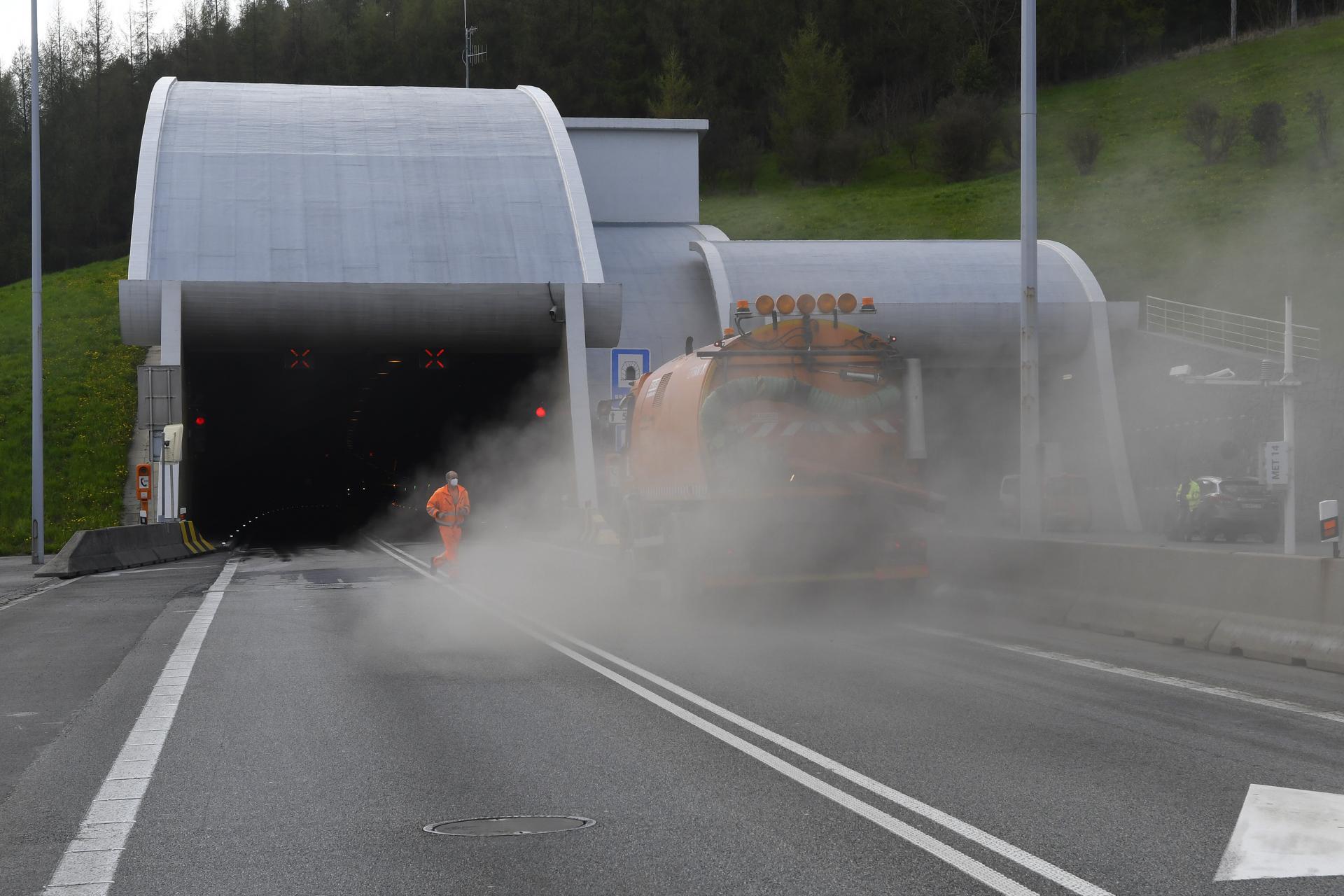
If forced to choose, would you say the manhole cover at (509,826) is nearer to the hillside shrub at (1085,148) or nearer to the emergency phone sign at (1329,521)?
the emergency phone sign at (1329,521)

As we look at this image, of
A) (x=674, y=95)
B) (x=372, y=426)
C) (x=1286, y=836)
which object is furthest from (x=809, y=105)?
(x=1286, y=836)

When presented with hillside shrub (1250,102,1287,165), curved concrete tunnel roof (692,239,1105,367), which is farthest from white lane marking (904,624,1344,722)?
hillside shrub (1250,102,1287,165)

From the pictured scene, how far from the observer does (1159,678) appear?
11.7 m

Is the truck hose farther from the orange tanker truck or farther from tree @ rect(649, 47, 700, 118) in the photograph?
tree @ rect(649, 47, 700, 118)

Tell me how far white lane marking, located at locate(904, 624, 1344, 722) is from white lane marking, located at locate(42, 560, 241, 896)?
23.9ft

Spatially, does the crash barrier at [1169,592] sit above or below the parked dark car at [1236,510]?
above

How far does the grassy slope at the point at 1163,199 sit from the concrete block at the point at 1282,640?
3900 cm

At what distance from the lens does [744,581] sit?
16469 millimetres

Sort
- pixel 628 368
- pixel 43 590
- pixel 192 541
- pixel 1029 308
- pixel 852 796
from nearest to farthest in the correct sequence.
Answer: pixel 852 796
pixel 1029 308
pixel 628 368
pixel 43 590
pixel 192 541

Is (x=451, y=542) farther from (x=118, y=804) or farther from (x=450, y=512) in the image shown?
(x=118, y=804)

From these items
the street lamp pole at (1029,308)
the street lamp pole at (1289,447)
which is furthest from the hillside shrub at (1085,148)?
the street lamp pole at (1289,447)

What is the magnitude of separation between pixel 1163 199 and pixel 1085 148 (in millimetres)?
13577

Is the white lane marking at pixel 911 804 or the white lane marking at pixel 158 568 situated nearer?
the white lane marking at pixel 911 804

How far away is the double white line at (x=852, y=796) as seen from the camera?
5871mm
